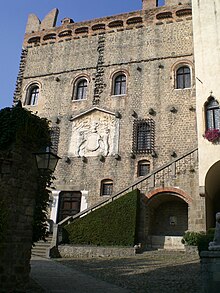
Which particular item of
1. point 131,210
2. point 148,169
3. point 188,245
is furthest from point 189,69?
point 188,245

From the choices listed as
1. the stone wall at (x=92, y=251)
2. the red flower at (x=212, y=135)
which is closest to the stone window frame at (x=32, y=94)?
the stone wall at (x=92, y=251)

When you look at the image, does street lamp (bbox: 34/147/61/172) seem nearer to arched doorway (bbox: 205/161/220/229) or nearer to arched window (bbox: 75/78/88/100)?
arched doorway (bbox: 205/161/220/229)

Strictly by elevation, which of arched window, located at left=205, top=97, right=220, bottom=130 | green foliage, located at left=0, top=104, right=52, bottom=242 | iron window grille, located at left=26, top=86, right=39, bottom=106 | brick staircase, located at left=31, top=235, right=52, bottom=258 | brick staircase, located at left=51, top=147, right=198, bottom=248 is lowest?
brick staircase, located at left=31, top=235, right=52, bottom=258

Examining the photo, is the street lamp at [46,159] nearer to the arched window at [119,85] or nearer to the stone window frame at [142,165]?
the stone window frame at [142,165]

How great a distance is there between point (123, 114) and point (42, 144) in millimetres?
14151

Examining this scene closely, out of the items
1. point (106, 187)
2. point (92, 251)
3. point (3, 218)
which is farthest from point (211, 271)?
point (106, 187)

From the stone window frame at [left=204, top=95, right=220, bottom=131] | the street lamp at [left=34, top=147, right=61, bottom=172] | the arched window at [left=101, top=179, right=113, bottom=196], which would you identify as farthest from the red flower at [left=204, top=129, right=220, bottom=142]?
the street lamp at [left=34, top=147, right=61, bottom=172]

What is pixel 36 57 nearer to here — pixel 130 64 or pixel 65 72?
pixel 65 72

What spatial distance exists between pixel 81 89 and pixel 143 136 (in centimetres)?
614

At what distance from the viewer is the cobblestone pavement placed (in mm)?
8230

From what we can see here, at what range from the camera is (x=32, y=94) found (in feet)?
82.9

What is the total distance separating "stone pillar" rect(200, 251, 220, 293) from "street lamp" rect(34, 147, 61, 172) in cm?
375

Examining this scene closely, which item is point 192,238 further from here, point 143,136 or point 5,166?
point 5,166

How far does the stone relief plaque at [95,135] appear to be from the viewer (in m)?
21.3
